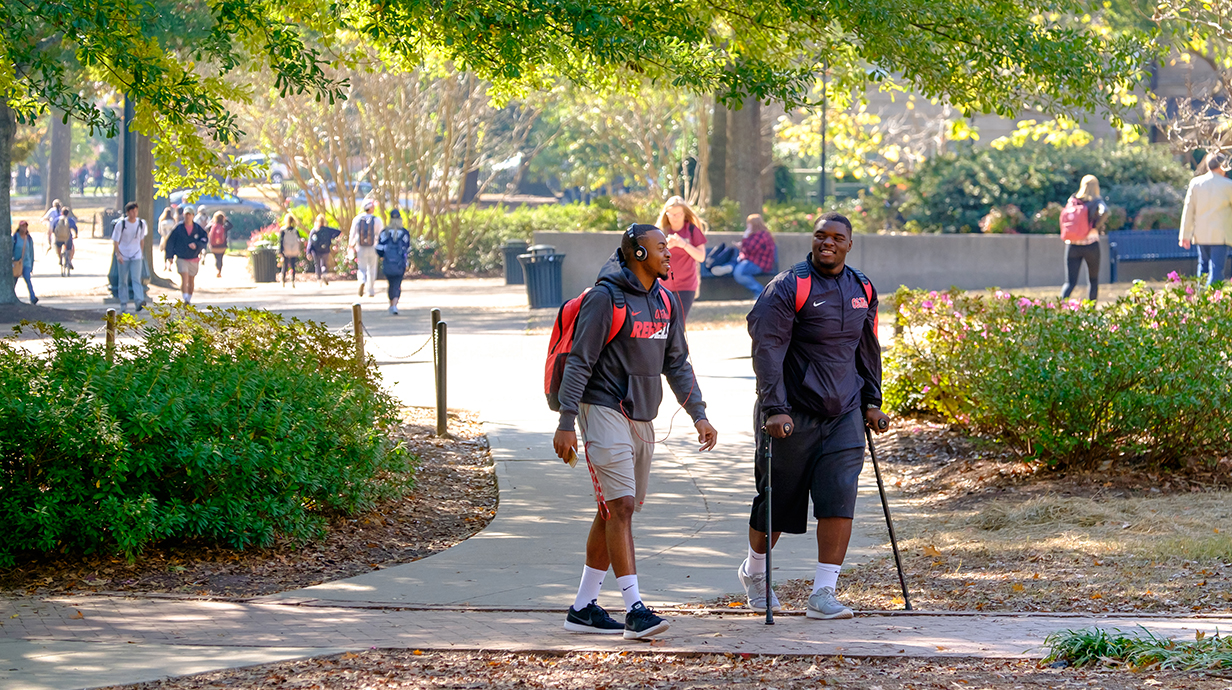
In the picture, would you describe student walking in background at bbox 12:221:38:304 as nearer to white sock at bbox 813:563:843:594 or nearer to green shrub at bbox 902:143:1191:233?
green shrub at bbox 902:143:1191:233

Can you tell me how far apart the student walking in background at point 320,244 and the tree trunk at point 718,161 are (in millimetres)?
8675

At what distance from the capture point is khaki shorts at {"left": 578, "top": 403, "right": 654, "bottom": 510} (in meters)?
5.25

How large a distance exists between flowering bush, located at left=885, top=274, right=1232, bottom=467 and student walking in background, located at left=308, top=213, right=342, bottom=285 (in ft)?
71.5

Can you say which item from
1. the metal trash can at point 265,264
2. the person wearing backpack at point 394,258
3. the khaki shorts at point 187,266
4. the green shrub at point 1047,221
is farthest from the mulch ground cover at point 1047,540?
the metal trash can at point 265,264

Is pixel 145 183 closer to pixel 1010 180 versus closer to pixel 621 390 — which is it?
pixel 1010 180

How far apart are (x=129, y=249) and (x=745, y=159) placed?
11.0 meters

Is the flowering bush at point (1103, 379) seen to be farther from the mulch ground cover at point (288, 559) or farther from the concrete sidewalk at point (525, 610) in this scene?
the mulch ground cover at point (288, 559)

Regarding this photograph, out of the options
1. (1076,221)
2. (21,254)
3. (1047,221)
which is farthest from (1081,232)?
(21,254)

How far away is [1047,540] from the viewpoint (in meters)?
6.97

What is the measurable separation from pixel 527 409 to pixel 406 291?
597 inches

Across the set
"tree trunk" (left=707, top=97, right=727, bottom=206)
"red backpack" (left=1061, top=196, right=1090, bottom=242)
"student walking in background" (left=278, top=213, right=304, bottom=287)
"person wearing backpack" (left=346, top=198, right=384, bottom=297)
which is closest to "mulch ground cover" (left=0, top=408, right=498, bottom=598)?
"red backpack" (left=1061, top=196, right=1090, bottom=242)

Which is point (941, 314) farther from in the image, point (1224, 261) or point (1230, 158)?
point (1230, 158)

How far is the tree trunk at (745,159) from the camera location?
81.4 feet

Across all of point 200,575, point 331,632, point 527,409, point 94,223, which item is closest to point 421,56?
point 527,409
